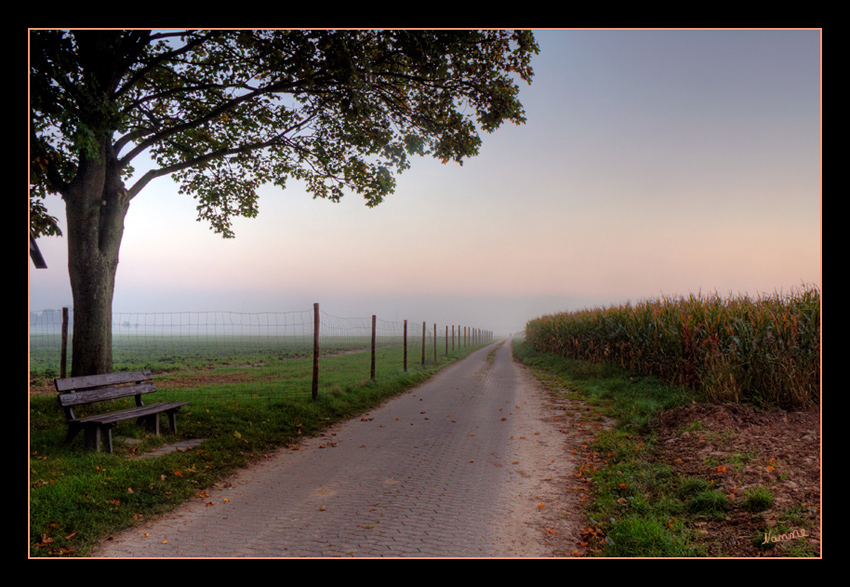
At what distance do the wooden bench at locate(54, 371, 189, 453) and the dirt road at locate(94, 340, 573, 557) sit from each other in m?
2.06

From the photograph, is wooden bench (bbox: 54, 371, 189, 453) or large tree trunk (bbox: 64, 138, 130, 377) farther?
large tree trunk (bbox: 64, 138, 130, 377)

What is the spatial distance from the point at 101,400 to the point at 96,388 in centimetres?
53

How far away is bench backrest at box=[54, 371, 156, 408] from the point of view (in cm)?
590

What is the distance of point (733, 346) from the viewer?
8.89 metres

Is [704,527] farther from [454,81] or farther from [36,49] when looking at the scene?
[36,49]

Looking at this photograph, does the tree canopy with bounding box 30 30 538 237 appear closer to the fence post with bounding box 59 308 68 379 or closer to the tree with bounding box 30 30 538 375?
Answer: the tree with bounding box 30 30 538 375

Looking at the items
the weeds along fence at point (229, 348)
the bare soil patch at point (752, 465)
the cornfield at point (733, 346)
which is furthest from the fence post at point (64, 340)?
the cornfield at point (733, 346)

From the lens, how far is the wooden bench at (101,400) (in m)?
5.77

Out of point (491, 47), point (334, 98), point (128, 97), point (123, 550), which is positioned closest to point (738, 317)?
point (491, 47)

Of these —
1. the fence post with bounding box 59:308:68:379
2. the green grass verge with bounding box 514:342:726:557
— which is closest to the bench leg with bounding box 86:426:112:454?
the green grass verge with bounding box 514:342:726:557

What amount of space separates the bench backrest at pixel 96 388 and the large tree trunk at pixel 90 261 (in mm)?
936

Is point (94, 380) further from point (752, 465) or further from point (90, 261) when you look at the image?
→ point (752, 465)

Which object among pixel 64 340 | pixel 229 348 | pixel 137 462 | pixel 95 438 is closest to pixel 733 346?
pixel 137 462

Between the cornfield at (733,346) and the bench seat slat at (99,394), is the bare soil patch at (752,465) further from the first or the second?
the bench seat slat at (99,394)
